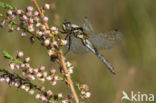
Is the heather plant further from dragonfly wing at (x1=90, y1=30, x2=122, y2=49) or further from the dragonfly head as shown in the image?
dragonfly wing at (x1=90, y1=30, x2=122, y2=49)

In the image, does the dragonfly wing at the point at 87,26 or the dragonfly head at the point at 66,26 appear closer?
the dragonfly head at the point at 66,26

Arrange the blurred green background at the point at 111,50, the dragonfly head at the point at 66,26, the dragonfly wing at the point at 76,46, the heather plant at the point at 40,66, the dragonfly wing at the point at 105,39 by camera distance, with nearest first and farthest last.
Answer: the heather plant at the point at 40,66 → the dragonfly head at the point at 66,26 → the dragonfly wing at the point at 76,46 → the dragonfly wing at the point at 105,39 → the blurred green background at the point at 111,50

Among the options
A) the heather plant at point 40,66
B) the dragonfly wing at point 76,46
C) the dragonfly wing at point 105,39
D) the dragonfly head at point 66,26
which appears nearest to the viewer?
the heather plant at point 40,66

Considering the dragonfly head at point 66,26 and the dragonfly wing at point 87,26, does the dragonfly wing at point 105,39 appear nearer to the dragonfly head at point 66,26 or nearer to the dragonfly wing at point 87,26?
the dragonfly wing at point 87,26

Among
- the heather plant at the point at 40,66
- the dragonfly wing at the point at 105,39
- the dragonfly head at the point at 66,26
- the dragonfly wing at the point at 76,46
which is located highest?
the dragonfly wing at the point at 105,39

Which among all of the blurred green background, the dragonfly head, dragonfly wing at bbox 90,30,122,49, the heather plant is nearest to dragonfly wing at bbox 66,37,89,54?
dragonfly wing at bbox 90,30,122,49

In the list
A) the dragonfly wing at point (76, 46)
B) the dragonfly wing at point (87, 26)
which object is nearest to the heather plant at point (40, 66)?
the dragonfly wing at point (76, 46)

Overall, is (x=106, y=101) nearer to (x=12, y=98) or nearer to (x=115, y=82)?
(x=115, y=82)

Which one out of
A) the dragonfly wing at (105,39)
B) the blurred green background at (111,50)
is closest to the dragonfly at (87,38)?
the dragonfly wing at (105,39)

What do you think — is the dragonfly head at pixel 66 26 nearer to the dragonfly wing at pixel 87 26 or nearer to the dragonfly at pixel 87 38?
the dragonfly at pixel 87 38

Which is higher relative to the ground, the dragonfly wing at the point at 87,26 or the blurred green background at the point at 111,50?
the blurred green background at the point at 111,50
